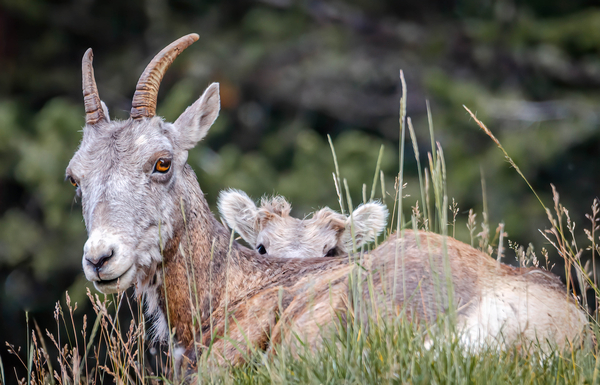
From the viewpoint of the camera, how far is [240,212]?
6664mm

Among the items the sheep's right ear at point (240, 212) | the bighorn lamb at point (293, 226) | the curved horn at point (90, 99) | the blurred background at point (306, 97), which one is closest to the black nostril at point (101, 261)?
the curved horn at point (90, 99)

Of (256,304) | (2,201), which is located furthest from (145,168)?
(2,201)

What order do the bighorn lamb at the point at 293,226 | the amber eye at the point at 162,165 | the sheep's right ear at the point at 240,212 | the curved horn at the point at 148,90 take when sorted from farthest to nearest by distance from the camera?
the sheep's right ear at the point at 240,212 < the bighorn lamb at the point at 293,226 < the curved horn at the point at 148,90 < the amber eye at the point at 162,165

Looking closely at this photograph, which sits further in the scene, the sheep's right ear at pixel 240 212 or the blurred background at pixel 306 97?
the blurred background at pixel 306 97

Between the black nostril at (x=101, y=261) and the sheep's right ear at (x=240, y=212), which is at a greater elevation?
the black nostril at (x=101, y=261)

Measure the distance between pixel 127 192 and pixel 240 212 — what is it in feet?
10.0

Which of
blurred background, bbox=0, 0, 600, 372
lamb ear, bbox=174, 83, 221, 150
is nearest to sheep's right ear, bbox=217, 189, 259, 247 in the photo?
lamb ear, bbox=174, 83, 221, 150

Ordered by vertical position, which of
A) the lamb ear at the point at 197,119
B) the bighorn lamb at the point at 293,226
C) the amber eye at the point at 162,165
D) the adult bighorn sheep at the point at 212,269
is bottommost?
the bighorn lamb at the point at 293,226

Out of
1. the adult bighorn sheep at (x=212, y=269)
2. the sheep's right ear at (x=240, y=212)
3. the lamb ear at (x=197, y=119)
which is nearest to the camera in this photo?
the adult bighorn sheep at (x=212, y=269)

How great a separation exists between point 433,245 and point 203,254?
138 cm

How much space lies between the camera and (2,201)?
12.5 m

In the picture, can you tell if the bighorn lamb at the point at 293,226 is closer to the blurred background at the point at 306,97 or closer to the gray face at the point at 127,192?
the gray face at the point at 127,192

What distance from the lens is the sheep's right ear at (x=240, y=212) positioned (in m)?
6.50

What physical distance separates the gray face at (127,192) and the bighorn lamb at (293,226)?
2106mm
